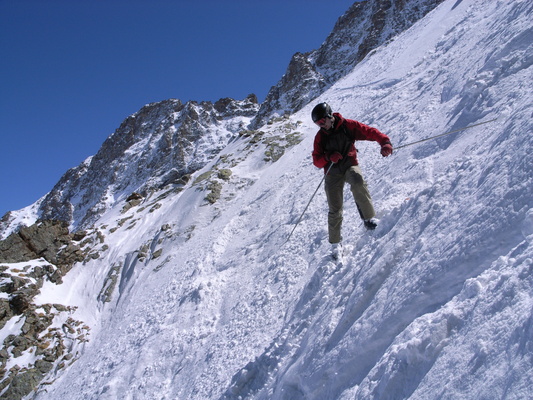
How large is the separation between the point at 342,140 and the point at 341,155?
26cm

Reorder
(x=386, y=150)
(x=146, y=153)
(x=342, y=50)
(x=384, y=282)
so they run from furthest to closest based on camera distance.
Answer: (x=146, y=153) < (x=342, y=50) < (x=386, y=150) < (x=384, y=282)

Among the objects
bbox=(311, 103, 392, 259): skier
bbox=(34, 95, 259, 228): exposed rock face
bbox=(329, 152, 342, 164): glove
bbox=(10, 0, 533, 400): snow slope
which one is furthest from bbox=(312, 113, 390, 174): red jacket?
bbox=(34, 95, 259, 228): exposed rock face

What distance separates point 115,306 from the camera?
546 inches

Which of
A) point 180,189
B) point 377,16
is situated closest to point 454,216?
point 180,189

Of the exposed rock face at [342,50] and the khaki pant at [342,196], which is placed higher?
the exposed rock face at [342,50]

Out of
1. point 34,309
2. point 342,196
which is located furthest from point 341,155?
point 34,309

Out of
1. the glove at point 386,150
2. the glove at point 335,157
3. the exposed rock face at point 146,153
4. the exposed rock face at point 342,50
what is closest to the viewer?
the glove at point 386,150

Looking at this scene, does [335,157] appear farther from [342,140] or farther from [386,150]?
[386,150]

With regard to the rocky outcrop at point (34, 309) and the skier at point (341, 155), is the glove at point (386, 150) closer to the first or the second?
the skier at point (341, 155)

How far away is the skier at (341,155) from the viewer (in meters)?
5.32

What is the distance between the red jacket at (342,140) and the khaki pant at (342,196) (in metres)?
0.16

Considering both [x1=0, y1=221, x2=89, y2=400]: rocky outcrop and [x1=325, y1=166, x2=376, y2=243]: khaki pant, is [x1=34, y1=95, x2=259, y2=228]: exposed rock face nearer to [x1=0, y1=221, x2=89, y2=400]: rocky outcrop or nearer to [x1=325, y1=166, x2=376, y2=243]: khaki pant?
[x1=0, y1=221, x2=89, y2=400]: rocky outcrop

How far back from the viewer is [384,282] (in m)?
4.16

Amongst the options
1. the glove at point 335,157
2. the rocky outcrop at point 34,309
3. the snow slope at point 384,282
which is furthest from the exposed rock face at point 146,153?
the glove at point 335,157
